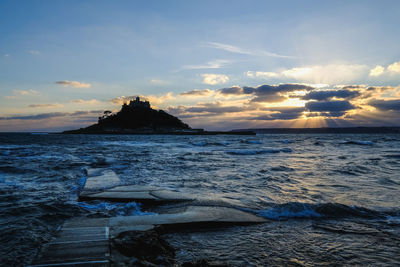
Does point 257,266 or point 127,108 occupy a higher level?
point 127,108

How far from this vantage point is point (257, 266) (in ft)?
9.84

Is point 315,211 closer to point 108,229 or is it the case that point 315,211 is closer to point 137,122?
point 108,229

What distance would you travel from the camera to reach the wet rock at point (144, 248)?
9.74 feet

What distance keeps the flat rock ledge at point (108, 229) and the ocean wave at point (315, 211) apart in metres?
0.48

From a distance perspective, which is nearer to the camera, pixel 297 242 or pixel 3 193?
pixel 297 242

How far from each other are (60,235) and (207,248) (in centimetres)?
202

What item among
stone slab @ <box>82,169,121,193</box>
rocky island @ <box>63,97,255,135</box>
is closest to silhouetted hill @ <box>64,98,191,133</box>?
rocky island @ <box>63,97,255,135</box>

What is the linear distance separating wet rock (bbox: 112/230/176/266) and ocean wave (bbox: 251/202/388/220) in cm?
240

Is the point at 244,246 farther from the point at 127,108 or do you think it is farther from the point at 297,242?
the point at 127,108

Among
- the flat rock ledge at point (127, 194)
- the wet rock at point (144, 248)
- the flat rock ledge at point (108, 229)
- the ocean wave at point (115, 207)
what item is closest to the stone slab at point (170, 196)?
the flat rock ledge at point (127, 194)

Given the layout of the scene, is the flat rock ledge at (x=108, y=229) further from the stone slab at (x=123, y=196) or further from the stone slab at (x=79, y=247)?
the stone slab at (x=123, y=196)

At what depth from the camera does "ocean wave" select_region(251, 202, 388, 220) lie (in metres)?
5.05

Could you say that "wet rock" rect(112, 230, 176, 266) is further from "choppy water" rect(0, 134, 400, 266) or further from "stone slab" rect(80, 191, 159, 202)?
"stone slab" rect(80, 191, 159, 202)

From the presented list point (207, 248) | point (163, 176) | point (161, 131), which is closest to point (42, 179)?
point (163, 176)
